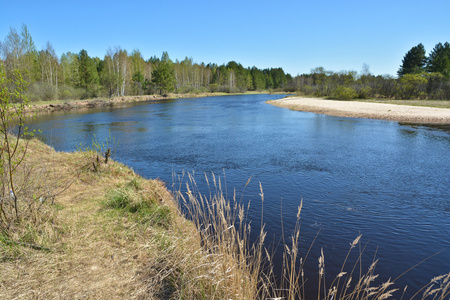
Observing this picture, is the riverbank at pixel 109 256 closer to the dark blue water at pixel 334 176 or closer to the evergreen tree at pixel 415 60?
the dark blue water at pixel 334 176

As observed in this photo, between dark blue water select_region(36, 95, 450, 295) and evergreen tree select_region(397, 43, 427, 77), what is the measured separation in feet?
164

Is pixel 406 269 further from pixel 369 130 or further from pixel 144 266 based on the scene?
pixel 369 130

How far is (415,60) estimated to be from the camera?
62500mm

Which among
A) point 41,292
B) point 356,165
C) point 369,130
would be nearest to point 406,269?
point 41,292

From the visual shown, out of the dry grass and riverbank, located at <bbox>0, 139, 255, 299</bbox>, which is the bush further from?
riverbank, located at <bbox>0, 139, 255, 299</bbox>

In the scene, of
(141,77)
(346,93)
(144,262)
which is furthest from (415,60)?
(144,262)

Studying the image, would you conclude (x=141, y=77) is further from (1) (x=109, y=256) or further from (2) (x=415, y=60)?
(1) (x=109, y=256)

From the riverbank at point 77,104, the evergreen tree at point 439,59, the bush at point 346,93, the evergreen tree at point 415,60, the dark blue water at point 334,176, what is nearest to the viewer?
the dark blue water at point 334,176

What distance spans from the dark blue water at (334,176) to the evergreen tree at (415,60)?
50.0 meters

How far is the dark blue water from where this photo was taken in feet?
20.0

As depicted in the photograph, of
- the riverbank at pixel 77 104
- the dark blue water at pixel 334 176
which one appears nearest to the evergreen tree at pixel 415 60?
the dark blue water at pixel 334 176

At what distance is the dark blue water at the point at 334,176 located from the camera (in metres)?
6.11

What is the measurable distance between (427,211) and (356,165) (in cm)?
453

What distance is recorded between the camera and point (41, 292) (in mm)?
3371
